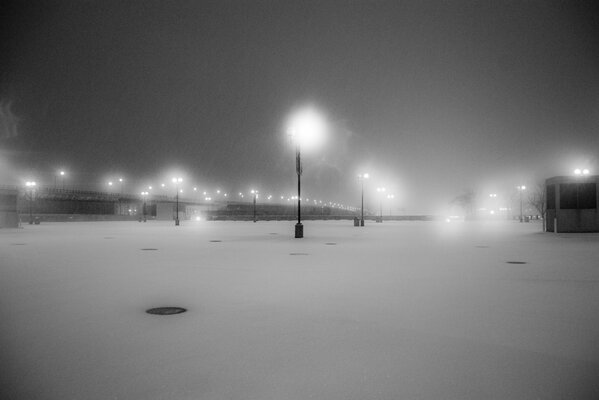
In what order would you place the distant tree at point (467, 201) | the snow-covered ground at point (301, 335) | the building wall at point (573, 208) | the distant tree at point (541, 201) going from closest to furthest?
the snow-covered ground at point (301, 335), the building wall at point (573, 208), the distant tree at point (541, 201), the distant tree at point (467, 201)

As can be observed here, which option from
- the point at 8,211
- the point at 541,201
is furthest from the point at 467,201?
the point at 8,211

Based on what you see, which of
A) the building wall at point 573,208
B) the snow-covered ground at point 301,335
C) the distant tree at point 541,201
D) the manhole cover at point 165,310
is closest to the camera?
the snow-covered ground at point 301,335

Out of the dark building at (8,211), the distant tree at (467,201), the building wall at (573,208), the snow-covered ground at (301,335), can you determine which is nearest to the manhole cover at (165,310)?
the snow-covered ground at (301,335)

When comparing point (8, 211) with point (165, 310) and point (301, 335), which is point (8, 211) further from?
point (301, 335)

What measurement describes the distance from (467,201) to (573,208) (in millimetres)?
115829

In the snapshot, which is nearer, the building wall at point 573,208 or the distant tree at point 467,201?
the building wall at point 573,208

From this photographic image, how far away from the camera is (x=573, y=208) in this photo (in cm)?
3700

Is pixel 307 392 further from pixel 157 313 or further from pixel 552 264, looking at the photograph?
pixel 552 264

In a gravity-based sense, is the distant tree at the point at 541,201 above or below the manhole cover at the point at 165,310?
above

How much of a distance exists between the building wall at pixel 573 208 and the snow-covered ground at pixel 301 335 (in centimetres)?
2744

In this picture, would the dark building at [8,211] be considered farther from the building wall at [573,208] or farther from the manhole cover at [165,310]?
the building wall at [573,208]

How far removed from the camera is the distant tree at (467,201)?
147 metres

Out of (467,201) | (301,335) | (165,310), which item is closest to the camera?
(301,335)

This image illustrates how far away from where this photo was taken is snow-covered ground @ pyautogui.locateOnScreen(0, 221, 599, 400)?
4680mm
